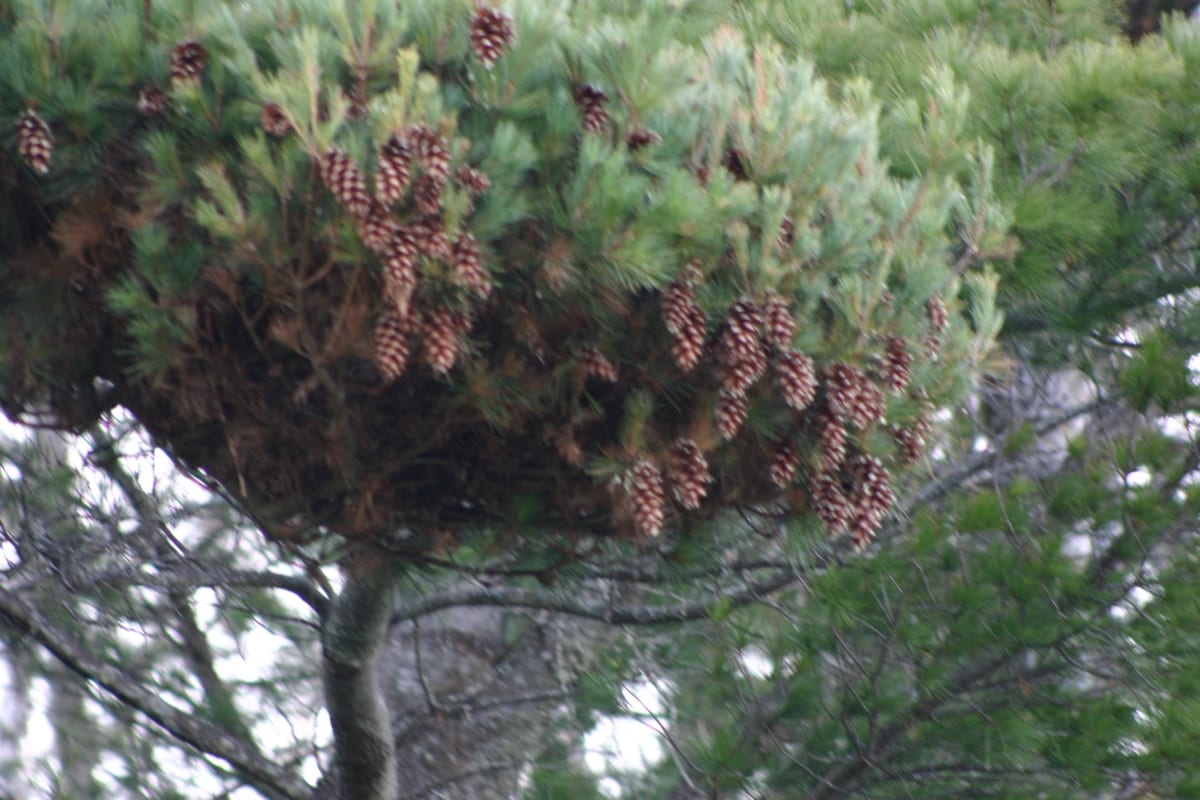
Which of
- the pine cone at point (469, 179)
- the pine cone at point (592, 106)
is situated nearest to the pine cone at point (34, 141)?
the pine cone at point (469, 179)

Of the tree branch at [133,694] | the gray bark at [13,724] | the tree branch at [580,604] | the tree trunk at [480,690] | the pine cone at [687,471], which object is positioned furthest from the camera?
the gray bark at [13,724]

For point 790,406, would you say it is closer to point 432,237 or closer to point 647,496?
point 647,496

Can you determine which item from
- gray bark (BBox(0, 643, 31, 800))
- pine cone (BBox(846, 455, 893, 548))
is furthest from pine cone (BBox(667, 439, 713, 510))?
gray bark (BBox(0, 643, 31, 800))

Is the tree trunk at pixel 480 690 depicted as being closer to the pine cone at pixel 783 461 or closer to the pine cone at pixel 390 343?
the pine cone at pixel 783 461

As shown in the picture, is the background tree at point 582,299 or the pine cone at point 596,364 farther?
the pine cone at point 596,364

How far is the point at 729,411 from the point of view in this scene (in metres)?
2.21

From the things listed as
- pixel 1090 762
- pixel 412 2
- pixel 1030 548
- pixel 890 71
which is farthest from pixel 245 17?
pixel 1090 762

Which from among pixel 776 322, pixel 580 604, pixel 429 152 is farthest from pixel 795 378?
pixel 580 604

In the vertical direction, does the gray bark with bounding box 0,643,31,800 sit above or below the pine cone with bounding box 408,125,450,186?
above

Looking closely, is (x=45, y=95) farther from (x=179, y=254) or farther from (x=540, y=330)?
(x=540, y=330)

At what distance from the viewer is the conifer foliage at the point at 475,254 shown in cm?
204

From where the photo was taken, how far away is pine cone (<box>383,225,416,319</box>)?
1.96 metres

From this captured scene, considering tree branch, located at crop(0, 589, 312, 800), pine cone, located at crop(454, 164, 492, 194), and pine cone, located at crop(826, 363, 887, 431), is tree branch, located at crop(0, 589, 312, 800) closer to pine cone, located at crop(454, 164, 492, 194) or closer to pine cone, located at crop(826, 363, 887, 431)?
pine cone, located at crop(454, 164, 492, 194)

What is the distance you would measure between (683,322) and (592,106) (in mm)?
344
